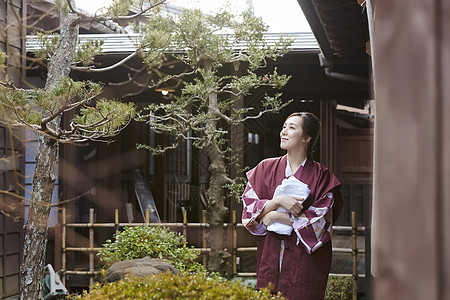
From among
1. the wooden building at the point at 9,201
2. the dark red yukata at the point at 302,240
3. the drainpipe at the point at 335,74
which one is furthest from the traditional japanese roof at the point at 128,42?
the dark red yukata at the point at 302,240

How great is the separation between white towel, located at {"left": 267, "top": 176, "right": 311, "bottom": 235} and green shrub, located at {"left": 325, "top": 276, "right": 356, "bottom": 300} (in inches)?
120

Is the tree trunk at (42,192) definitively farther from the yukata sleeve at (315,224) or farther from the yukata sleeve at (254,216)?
the yukata sleeve at (315,224)

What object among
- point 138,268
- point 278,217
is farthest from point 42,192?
point 278,217

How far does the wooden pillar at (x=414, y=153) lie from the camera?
3.30 ft

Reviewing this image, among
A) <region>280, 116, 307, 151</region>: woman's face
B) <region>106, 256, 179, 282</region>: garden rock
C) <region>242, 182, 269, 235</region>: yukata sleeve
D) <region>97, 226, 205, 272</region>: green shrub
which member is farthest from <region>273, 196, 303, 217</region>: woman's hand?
<region>97, 226, 205, 272</region>: green shrub

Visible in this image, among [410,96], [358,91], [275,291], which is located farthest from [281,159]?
[358,91]

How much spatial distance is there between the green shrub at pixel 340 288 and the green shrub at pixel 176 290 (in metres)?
4.18

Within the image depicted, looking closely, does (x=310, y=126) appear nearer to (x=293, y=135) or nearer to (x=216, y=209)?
(x=293, y=135)

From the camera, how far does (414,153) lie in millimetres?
1036

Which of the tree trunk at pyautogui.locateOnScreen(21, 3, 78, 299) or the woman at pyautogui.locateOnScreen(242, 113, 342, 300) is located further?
the tree trunk at pyautogui.locateOnScreen(21, 3, 78, 299)

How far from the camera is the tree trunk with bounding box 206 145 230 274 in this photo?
292 inches

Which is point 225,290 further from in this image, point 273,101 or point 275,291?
point 273,101

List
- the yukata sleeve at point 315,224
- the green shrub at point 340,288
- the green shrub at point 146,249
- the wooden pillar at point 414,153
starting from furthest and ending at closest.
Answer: the green shrub at point 340,288
the green shrub at point 146,249
the yukata sleeve at point 315,224
the wooden pillar at point 414,153

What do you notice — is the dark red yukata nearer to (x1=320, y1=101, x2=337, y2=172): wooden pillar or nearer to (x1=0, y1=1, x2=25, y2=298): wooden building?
(x1=0, y1=1, x2=25, y2=298): wooden building
